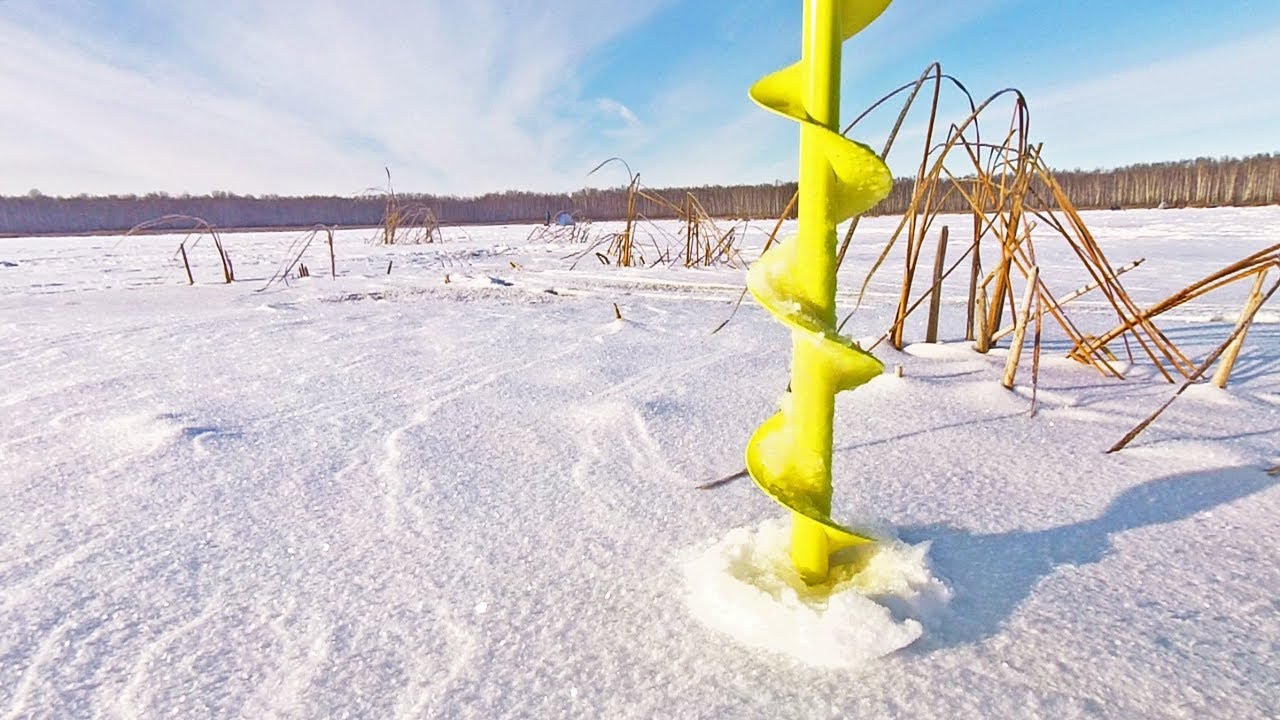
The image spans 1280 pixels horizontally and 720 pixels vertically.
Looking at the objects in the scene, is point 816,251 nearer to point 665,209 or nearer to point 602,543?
point 602,543

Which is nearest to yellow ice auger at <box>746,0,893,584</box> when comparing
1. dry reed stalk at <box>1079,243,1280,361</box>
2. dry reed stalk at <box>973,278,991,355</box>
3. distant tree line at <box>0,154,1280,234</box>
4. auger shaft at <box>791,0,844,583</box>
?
auger shaft at <box>791,0,844,583</box>

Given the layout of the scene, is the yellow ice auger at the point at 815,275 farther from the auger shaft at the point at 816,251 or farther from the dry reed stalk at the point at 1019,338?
the dry reed stalk at the point at 1019,338

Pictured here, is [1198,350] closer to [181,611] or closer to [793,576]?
[793,576]

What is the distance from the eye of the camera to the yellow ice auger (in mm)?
344

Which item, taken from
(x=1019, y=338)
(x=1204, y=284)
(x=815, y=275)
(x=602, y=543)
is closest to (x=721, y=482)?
(x=602, y=543)

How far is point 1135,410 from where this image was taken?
80 cm

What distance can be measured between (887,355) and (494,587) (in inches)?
34.9

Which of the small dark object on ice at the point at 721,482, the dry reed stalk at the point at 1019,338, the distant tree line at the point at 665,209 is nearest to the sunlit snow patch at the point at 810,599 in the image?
the small dark object on ice at the point at 721,482

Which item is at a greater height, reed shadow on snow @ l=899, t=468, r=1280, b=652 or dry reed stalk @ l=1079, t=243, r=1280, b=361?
dry reed stalk @ l=1079, t=243, r=1280, b=361

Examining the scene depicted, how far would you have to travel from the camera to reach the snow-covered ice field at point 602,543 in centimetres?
35

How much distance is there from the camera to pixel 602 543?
0.51 m

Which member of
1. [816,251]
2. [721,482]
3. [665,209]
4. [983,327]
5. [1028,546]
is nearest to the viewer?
[816,251]

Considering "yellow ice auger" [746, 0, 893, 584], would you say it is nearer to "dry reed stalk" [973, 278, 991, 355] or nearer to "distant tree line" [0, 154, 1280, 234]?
"dry reed stalk" [973, 278, 991, 355]

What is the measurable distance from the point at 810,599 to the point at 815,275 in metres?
0.20
